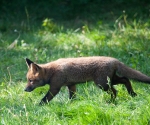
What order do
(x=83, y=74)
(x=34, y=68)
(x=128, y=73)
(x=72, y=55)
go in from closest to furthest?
(x=128, y=73)
(x=83, y=74)
(x=34, y=68)
(x=72, y=55)

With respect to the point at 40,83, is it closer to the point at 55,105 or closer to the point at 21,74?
the point at 55,105

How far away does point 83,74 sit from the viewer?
22.9 ft

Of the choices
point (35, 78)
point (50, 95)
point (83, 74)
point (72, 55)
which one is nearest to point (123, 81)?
point (83, 74)

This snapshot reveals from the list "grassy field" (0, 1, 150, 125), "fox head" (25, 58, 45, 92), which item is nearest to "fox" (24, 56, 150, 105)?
"fox head" (25, 58, 45, 92)

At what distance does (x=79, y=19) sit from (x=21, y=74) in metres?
5.31

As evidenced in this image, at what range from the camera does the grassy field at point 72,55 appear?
18.6 ft

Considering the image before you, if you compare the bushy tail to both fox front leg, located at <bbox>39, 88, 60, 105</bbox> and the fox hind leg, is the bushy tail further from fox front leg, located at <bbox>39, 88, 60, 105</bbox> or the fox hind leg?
fox front leg, located at <bbox>39, 88, 60, 105</bbox>

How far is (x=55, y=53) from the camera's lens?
10.2 meters

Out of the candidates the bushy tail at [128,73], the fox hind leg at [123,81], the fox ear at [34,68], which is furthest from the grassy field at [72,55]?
the fox ear at [34,68]

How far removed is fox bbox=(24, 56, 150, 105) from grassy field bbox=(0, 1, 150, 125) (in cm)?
15

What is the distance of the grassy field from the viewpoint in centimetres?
568

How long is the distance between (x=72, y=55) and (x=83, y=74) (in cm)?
267

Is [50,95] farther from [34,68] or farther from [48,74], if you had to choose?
[34,68]

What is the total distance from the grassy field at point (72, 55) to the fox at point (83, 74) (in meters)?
0.15
